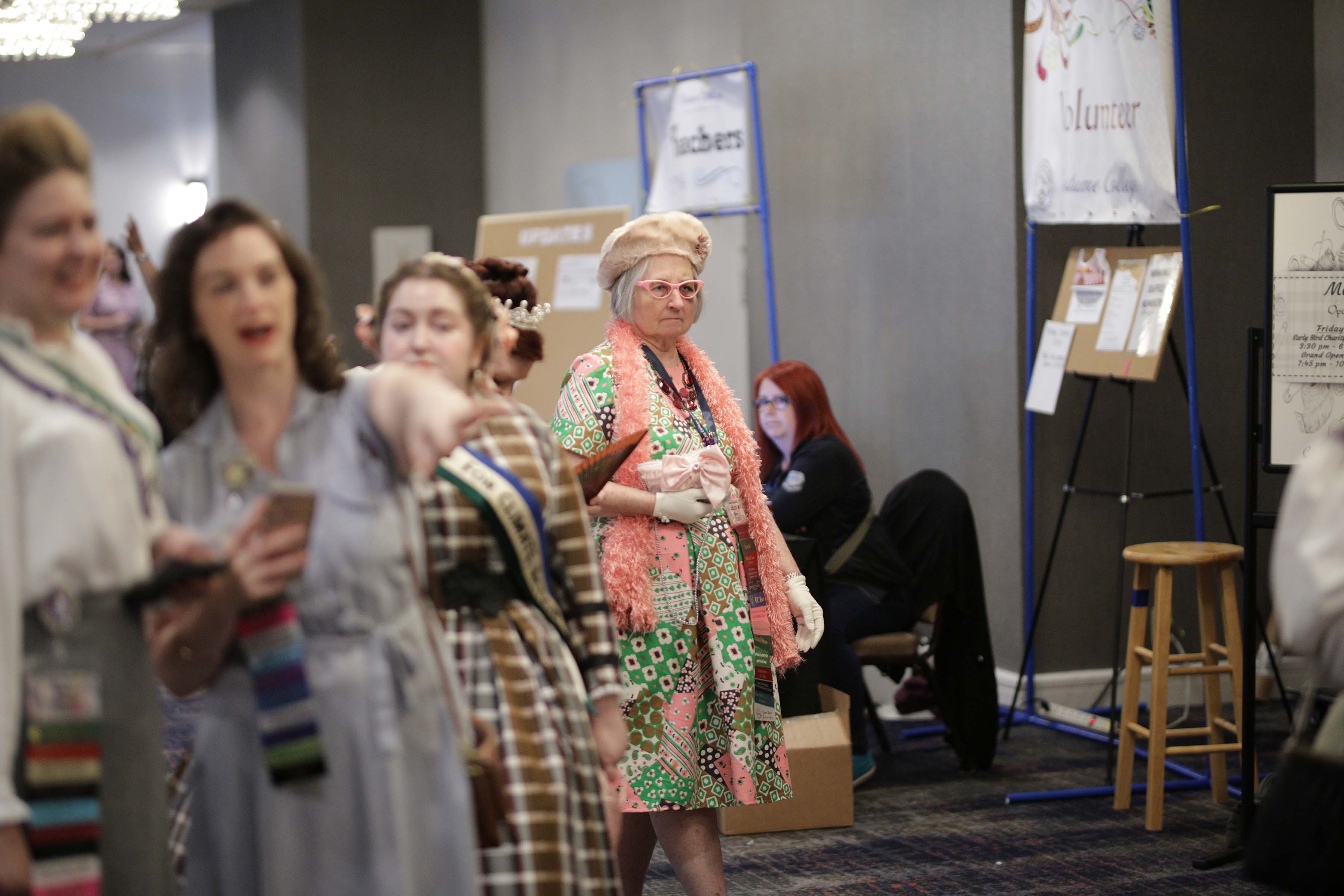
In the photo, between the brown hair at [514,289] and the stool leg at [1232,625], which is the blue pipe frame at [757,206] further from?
the brown hair at [514,289]

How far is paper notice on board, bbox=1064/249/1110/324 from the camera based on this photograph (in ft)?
15.0

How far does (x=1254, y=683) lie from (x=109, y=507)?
2972 millimetres

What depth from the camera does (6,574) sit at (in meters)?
1.28

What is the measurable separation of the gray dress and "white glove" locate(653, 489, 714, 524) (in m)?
1.26

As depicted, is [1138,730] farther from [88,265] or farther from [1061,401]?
[88,265]

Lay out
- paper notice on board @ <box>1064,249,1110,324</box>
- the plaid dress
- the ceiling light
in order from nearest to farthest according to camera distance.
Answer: the plaid dress
paper notice on board @ <box>1064,249,1110,324</box>
the ceiling light

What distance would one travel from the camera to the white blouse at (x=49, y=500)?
128cm

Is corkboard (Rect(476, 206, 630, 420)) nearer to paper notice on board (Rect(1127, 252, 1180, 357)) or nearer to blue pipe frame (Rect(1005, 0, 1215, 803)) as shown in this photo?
blue pipe frame (Rect(1005, 0, 1215, 803))

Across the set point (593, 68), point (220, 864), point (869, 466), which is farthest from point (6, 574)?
point (593, 68)

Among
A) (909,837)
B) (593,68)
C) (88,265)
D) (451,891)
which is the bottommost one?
(909,837)

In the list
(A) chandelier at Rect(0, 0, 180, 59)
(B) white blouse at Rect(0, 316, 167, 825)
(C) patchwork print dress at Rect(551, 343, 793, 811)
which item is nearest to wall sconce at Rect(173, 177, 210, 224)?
(A) chandelier at Rect(0, 0, 180, 59)

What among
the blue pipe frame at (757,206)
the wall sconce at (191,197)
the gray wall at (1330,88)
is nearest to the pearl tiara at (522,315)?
the blue pipe frame at (757,206)

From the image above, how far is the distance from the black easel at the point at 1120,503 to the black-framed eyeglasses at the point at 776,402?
0.97 metres

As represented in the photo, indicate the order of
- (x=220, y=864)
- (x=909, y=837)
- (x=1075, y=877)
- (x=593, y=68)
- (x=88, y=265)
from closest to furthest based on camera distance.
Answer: (x=88, y=265) → (x=220, y=864) → (x=1075, y=877) → (x=909, y=837) → (x=593, y=68)
